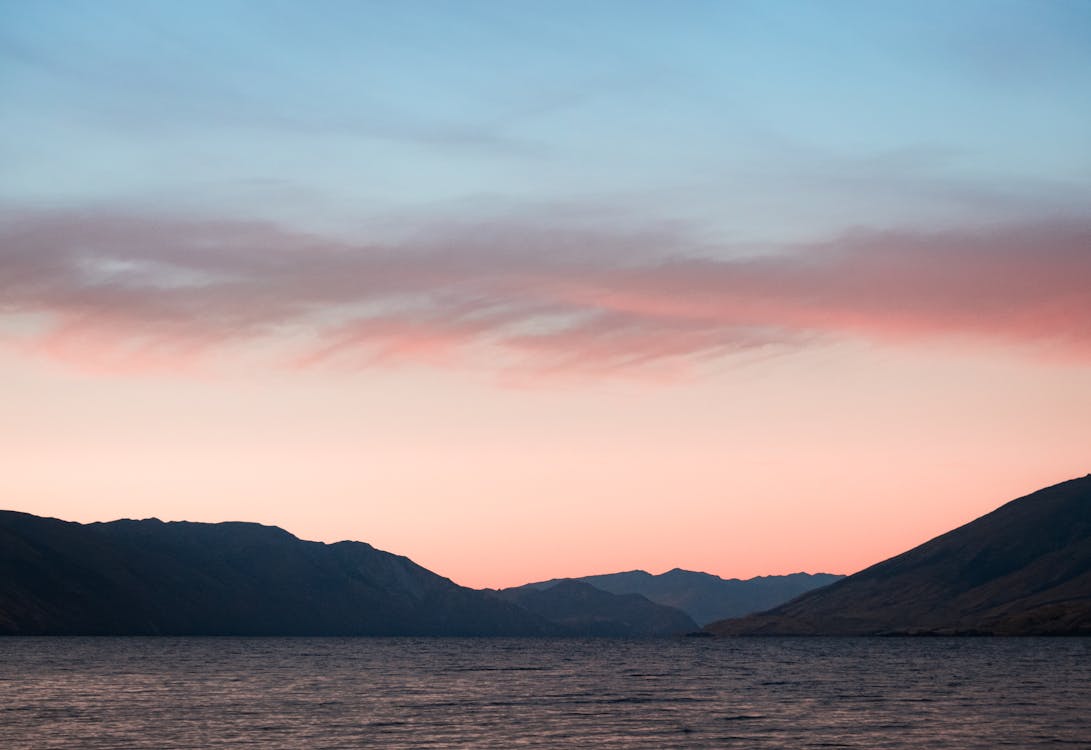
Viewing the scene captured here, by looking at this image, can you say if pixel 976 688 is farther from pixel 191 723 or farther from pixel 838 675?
pixel 191 723

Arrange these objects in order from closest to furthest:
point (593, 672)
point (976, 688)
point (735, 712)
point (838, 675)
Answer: point (735, 712) → point (976, 688) → point (838, 675) → point (593, 672)

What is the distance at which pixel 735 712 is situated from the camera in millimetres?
104500

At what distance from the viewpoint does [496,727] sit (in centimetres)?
9000

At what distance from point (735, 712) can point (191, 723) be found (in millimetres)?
45423

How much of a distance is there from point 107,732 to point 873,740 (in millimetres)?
53069

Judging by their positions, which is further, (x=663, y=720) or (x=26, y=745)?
(x=663, y=720)

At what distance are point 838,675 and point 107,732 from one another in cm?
11529

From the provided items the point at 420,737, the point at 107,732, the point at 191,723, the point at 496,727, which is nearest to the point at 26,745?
the point at 107,732

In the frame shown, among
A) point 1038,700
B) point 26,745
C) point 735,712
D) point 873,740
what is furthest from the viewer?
point 1038,700

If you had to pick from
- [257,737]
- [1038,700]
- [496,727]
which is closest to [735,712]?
[496,727]

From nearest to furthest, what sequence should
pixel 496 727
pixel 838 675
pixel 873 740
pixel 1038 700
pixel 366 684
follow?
1. pixel 873 740
2. pixel 496 727
3. pixel 1038 700
4. pixel 366 684
5. pixel 838 675

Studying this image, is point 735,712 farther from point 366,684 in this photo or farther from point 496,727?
point 366,684

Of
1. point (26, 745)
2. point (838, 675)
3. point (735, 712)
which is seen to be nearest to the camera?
point (26, 745)

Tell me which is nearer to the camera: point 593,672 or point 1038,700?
point 1038,700
